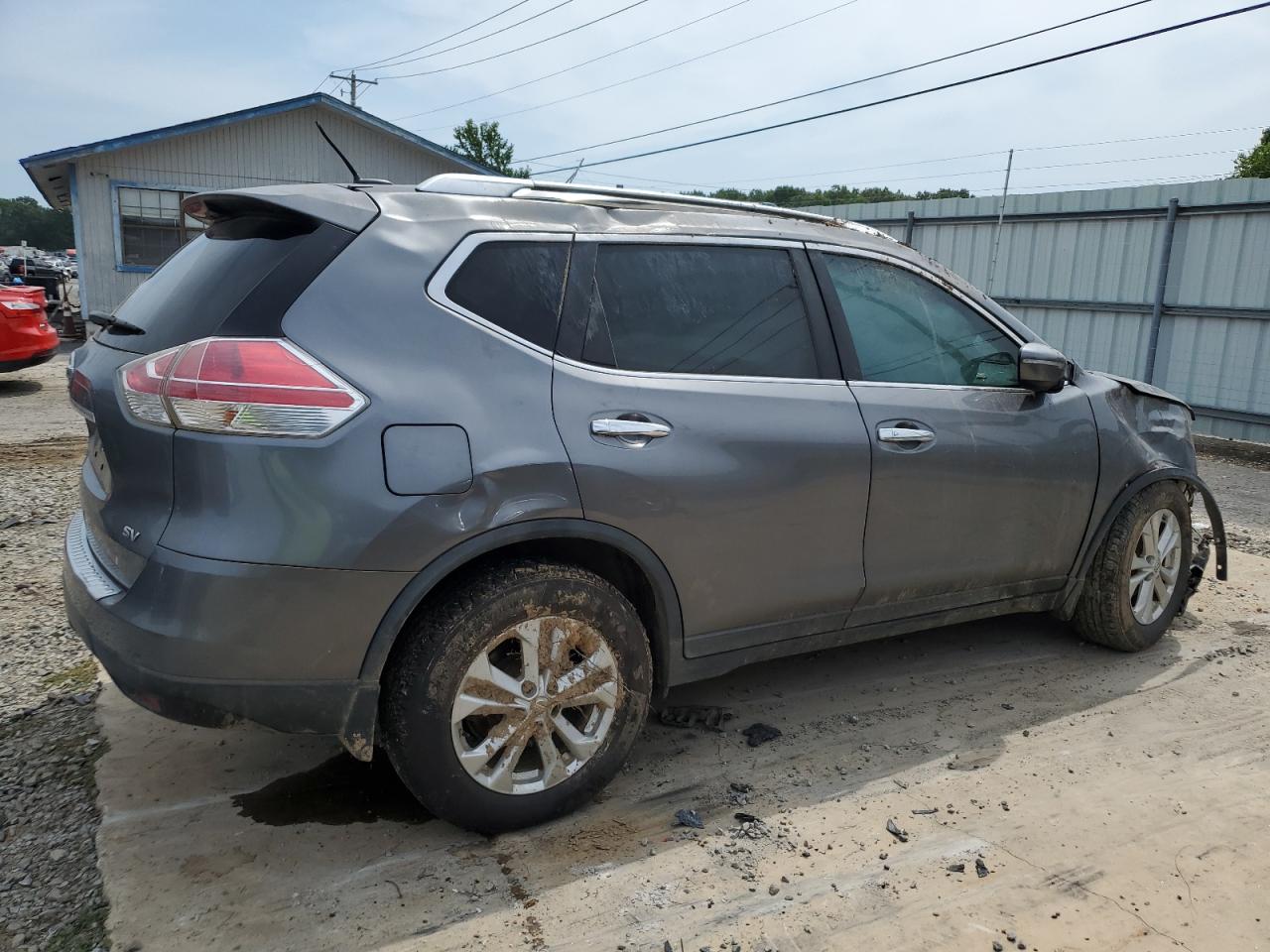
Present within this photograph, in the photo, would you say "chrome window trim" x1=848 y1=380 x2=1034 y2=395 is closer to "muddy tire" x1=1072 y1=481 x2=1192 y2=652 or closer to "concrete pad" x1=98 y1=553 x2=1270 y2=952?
"muddy tire" x1=1072 y1=481 x2=1192 y2=652

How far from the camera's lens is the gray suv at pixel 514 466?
7.88 feet

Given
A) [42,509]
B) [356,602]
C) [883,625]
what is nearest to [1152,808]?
[883,625]

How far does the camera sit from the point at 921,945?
2.44 metres

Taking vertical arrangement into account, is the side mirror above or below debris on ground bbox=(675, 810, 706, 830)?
above

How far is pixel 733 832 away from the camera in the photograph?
115 inches

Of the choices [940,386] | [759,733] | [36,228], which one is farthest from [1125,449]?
[36,228]

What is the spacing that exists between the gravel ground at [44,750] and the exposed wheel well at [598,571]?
1151mm

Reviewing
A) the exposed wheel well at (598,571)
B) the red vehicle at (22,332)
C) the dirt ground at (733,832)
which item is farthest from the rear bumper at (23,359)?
the exposed wheel well at (598,571)

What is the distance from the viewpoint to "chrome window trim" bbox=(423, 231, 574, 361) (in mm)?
2664

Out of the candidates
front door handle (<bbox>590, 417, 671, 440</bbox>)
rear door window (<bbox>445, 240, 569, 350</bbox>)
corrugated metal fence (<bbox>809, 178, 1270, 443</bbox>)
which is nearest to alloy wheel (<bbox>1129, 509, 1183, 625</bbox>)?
front door handle (<bbox>590, 417, 671, 440</bbox>)

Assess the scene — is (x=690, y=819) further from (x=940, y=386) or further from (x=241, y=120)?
(x=241, y=120)

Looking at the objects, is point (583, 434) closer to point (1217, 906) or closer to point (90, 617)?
point (90, 617)

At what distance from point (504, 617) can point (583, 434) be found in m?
0.56

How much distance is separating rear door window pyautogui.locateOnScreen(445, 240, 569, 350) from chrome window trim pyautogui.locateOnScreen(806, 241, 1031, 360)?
109 cm
